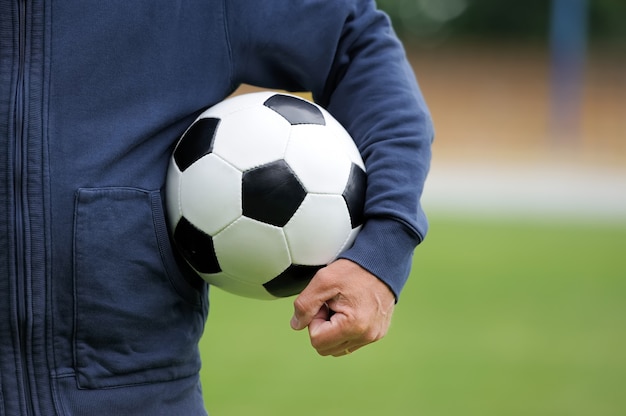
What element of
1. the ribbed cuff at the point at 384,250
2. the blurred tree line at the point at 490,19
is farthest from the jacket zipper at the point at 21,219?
the blurred tree line at the point at 490,19

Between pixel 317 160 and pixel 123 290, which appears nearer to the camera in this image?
pixel 123 290

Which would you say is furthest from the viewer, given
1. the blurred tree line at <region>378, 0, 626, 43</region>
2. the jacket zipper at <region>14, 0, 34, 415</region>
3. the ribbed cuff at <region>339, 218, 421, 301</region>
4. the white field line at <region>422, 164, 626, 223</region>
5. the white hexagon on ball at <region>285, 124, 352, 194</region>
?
the blurred tree line at <region>378, 0, 626, 43</region>

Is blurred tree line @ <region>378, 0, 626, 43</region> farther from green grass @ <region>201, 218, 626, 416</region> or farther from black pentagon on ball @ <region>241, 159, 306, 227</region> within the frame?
black pentagon on ball @ <region>241, 159, 306, 227</region>

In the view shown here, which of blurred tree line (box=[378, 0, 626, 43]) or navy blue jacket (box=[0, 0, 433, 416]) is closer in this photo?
navy blue jacket (box=[0, 0, 433, 416])

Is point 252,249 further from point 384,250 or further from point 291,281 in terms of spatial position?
point 384,250

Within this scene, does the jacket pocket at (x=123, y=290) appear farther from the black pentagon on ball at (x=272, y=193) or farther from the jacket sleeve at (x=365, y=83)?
the jacket sleeve at (x=365, y=83)

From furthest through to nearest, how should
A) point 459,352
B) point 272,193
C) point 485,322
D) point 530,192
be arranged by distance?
point 530,192 < point 485,322 < point 459,352 < point 272,193

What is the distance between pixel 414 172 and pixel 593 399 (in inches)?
111

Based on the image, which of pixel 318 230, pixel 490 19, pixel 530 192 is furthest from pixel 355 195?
pixel 490 19

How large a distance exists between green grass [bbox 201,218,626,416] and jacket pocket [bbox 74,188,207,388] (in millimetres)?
2227

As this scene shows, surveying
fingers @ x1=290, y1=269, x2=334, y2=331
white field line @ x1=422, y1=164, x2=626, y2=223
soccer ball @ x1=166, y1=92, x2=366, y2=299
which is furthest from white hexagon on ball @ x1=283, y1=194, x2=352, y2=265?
white field line @ x1=422, y1=164, x2=626, y2=223

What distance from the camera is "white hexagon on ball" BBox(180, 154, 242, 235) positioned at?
71.8 inches

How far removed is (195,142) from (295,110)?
8.8 inches

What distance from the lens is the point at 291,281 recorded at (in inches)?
73.6
